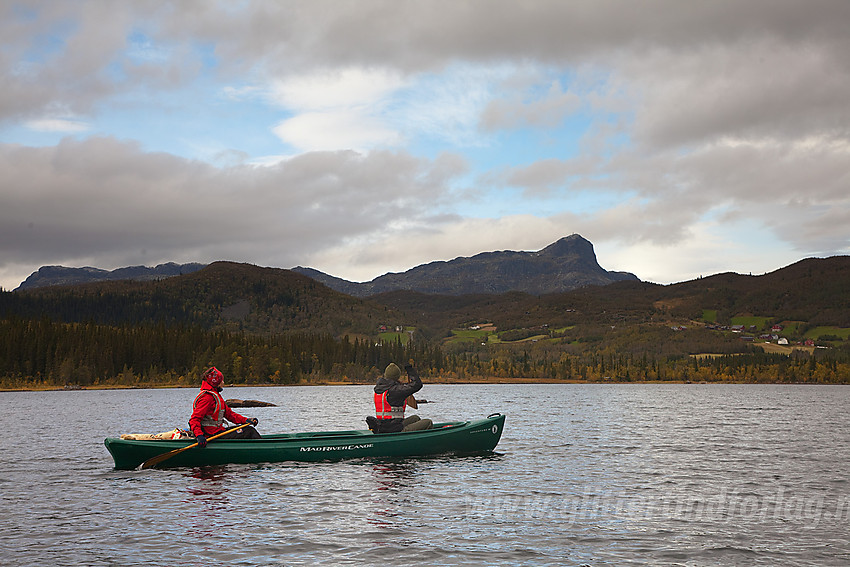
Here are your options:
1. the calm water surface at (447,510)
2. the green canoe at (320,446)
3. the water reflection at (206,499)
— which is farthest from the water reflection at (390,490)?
the water reflection at (206,499)

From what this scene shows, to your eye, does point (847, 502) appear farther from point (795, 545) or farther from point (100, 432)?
point (100, 432)

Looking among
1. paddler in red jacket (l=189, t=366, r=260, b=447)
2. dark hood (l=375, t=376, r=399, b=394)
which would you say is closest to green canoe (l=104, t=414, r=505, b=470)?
paddler in red jacket (l=189, t=366, r=260, b=447)

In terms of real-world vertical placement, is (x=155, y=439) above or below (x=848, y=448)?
above

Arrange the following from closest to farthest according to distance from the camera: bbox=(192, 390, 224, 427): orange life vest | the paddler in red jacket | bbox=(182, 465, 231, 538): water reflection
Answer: bbox=(182, 465, 231, 538): water reflection < the paddler in red jacket < bbox=(192, 390, 224, 427): orange life vest

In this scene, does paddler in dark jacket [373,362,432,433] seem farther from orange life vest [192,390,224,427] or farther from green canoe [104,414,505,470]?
orange life vest [192,390,224,427]

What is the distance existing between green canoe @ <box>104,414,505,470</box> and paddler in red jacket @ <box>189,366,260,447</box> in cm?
59

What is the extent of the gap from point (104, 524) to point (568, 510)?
14952 millimetres

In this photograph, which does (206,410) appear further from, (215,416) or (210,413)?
(215,416)

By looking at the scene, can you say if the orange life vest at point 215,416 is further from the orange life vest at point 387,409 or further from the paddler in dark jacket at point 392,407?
the orange life vest at point 387,409

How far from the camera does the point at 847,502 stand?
25.6 m

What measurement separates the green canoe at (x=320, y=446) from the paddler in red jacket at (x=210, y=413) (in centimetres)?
59

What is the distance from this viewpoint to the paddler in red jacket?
31.0m

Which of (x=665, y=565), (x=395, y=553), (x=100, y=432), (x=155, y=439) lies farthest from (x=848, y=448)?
(x=100, y=432)

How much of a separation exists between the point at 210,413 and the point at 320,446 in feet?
17.8
